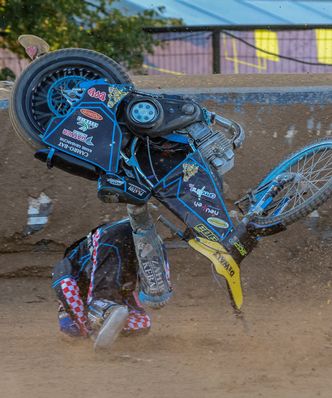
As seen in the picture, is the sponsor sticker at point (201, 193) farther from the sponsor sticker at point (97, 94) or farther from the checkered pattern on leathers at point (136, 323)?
the checkered pattern on leathers at point (136, 323)

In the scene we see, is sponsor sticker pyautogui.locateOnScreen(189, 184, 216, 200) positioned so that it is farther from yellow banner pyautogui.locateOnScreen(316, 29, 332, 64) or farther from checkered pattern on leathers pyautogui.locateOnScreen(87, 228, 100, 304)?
yellow banner pyautogui.locateOnScreen(316, 29, 332, 64)

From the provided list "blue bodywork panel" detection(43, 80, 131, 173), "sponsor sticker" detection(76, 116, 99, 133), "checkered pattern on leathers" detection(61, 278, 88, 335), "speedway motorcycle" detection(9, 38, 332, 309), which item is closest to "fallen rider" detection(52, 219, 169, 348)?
"checkered pattern on leathers" detection(61, 278, 88, 335)

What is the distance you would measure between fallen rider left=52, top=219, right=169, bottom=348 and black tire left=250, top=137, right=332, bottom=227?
0.81m

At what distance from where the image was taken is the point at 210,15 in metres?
13.8

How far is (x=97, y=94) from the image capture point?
169 inches

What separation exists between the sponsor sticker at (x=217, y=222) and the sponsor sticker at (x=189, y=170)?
0.25m

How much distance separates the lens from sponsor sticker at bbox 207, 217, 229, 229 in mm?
4168

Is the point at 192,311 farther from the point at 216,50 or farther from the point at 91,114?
the point at 216,50

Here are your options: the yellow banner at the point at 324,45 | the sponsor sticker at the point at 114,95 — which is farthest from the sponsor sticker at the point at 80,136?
the yellow banner at the point at 324,45

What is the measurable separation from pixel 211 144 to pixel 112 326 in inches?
43.9

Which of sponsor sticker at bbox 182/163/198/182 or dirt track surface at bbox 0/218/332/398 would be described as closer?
dirt track surface at bbox 0/218/332/398

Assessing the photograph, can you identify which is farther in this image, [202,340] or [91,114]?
[202,340]

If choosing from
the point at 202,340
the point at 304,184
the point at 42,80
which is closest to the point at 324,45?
the point at 304,184

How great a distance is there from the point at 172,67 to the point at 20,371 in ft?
24.7
